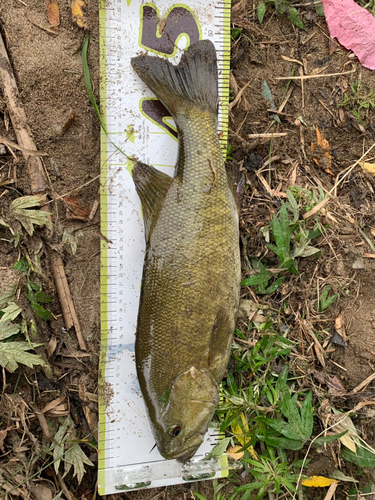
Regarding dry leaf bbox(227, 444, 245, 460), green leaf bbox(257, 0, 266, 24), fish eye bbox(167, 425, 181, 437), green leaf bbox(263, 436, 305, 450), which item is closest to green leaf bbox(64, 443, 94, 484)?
fish eye bbox(167, 425, 181, 437)

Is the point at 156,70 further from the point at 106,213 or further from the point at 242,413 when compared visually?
the point at 242,413

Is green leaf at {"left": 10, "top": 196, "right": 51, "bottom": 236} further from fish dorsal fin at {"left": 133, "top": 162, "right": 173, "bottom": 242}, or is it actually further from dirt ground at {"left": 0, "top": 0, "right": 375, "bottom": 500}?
fish dorsal fin at {"left": 133, "top": 162, "right": 173, "bottom": 242}

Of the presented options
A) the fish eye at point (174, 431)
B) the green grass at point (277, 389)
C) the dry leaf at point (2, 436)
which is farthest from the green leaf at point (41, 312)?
the green grass at point (277, 389)

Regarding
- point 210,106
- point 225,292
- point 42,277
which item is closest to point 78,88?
point 210,106

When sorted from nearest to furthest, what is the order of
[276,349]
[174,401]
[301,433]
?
[174,401] → [301,433] → [276,349]

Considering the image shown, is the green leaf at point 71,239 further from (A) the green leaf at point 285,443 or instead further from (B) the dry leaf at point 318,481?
(B) the dry leaf at point 318,481
